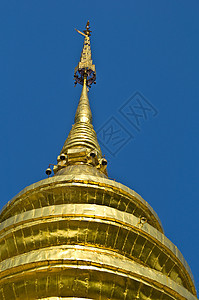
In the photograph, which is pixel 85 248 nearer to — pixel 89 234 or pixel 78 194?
pixel 89 234

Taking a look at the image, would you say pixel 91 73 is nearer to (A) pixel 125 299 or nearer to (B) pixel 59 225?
(B) pixel 59 225

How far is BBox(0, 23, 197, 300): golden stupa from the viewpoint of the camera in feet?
54.9

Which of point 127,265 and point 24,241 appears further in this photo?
point 24,241

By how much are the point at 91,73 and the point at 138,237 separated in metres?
22.4

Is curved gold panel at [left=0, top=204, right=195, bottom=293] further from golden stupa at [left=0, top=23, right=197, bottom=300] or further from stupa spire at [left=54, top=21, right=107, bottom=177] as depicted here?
stupa spire at [left=54, top=21, right=107, bottom=177]

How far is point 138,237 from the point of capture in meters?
19.1

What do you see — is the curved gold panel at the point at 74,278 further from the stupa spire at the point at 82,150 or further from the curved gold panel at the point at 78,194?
the stupa spire at the point at 82,150

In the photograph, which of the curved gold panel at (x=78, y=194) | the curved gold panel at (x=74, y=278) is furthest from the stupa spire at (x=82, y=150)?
the curved gold panel at (x=74, y=278)

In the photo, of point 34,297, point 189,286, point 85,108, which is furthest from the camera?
point 85,108

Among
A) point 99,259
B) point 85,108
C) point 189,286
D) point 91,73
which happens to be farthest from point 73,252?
point 91,73

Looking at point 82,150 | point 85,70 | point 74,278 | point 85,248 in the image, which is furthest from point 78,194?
point 85,70

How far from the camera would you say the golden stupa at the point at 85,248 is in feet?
54.9

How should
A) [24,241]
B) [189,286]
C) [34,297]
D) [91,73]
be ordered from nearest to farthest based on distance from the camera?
[34,297] < [24,241] < [189,286] < [91,73]

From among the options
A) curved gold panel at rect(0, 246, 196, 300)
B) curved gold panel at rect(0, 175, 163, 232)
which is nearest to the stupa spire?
curved gold panel at rect(0, 175, 163, 232)
